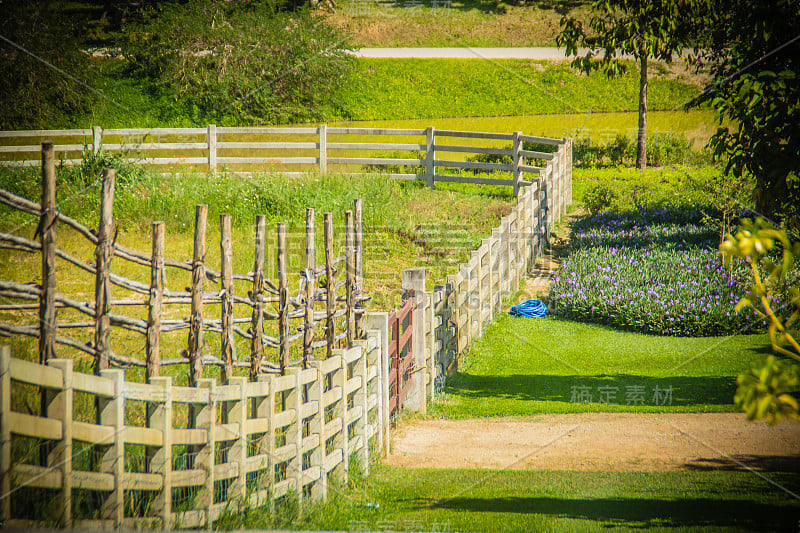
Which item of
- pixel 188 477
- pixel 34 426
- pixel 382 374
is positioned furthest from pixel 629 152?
pixel 34 426

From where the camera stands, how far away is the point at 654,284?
34.6 feet

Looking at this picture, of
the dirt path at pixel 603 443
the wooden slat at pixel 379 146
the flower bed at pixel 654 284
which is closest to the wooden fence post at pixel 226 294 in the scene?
the dirt path at pixel 603 443

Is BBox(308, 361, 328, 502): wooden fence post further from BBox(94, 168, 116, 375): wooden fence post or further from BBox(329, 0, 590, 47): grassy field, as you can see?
BBox(329, 0, 590, 47): grassy field

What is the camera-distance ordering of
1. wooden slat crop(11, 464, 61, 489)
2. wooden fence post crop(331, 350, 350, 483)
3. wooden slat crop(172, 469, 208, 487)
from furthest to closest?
wooden fence post crop(331, 350, 350, 483), wooden slat crop(172, 469, 208, 487), wooden slat crop(11, 464, 61, 489)

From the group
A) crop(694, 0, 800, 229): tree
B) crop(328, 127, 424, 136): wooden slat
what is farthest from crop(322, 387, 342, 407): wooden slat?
crop(328, 127, 424, 136): wooden slat

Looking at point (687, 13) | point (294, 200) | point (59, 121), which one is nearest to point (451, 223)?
point (294, 200)

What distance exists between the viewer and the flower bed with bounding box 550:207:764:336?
9602 mm

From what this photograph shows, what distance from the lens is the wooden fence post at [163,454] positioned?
12.1ft

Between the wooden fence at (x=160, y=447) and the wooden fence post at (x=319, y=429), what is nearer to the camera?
the wooden fence at (x=160, y=447)

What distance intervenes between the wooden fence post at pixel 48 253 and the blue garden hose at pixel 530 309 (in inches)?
295

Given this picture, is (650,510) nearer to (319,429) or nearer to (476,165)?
(319,429)

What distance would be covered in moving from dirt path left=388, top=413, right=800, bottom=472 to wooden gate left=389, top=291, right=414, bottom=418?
12.6 inches

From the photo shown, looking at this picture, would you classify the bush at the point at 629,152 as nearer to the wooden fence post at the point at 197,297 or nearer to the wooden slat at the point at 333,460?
the wooden slat at the point at 333,460

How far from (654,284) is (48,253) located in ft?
28.3
